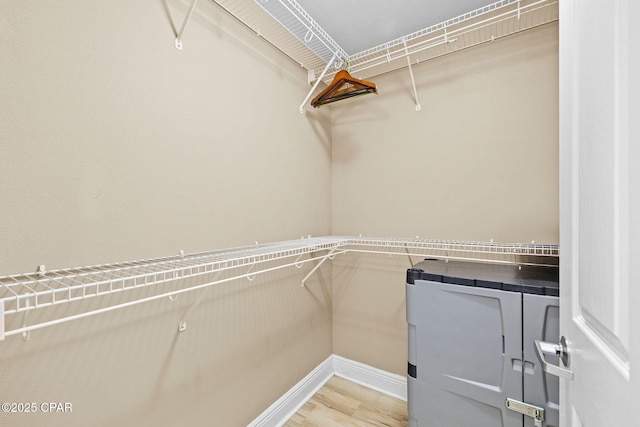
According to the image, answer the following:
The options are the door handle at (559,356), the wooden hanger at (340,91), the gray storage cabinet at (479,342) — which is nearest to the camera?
the door handle at (559,356)

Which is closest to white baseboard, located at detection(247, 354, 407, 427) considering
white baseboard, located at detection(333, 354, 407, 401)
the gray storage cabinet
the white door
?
white baseboard, located at detection(333, 354, 407, 401)

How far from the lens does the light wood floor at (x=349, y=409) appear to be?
1583 millimetres

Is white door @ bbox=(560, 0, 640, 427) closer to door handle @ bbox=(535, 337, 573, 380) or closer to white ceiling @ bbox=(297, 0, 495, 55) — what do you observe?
door handle @ bbox=(535, 337, 573, 380)

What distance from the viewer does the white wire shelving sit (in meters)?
0.64

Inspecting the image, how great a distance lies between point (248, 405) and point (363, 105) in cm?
202

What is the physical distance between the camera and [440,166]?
66.0 inches

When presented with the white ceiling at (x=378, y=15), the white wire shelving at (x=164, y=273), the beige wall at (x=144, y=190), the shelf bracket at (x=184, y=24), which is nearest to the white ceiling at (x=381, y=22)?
the white ceiling at (x=378, y=15)

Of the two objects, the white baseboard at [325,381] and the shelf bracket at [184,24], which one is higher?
the shelf bracket at [184,24]

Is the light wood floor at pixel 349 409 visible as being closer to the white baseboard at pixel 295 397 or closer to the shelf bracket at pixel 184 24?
the white baseboard at pixel 295 397

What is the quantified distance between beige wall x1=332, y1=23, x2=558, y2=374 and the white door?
0.92m

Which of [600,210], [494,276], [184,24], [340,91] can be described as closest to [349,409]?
[494,276]

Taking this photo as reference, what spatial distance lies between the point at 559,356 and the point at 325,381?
1685mm

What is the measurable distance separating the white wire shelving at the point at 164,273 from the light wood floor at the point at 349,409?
2.63 feet

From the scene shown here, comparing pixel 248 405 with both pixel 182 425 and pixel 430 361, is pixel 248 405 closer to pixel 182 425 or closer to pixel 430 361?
pixel 182 425
